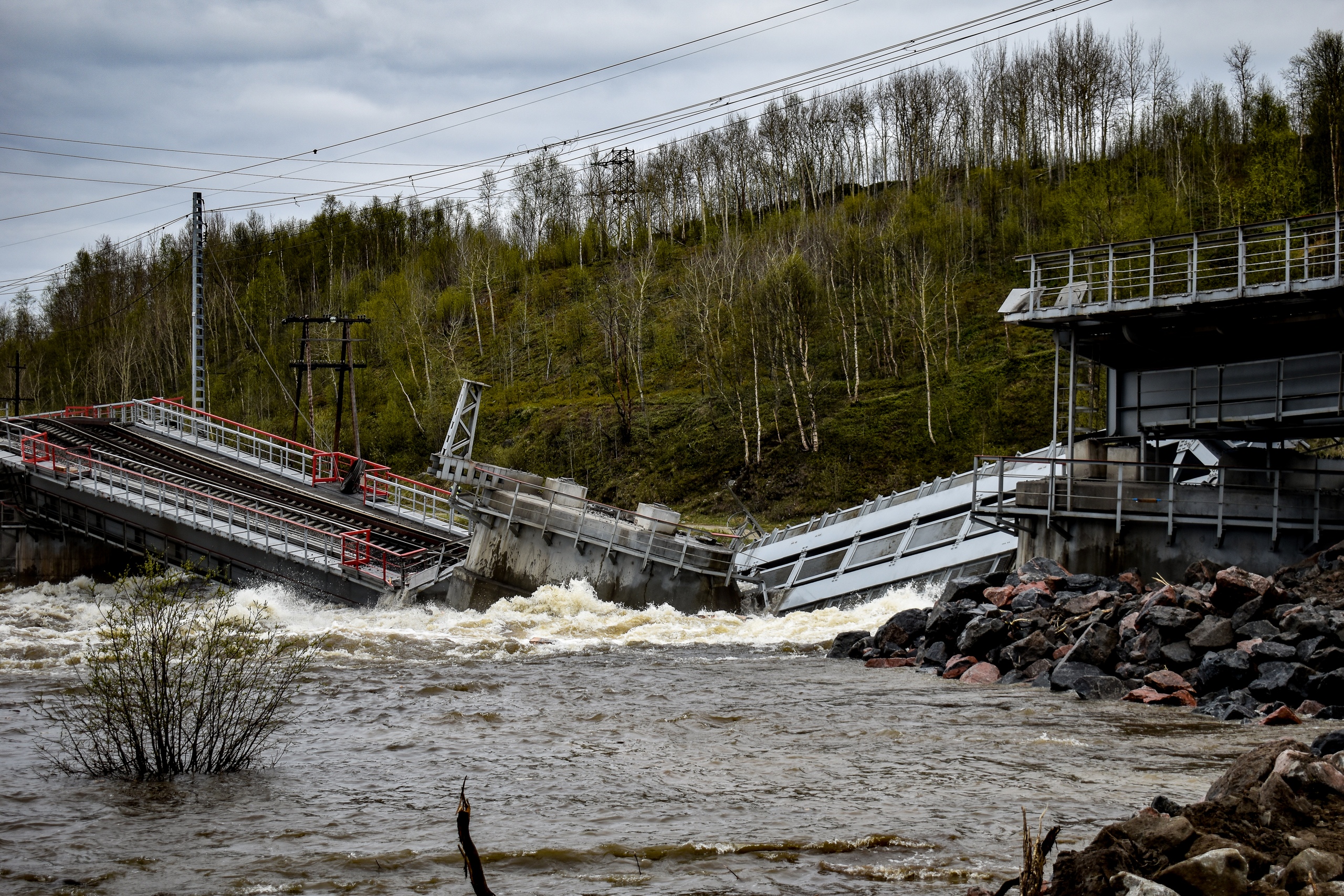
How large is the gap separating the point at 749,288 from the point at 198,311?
23876 mm

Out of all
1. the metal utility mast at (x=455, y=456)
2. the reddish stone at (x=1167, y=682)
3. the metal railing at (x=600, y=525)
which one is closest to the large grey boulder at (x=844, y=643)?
the reddish stone at (x=1167, y=682)

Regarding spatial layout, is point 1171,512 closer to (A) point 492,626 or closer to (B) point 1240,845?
(A) point 492,626

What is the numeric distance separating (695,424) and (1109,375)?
29521 millimetres

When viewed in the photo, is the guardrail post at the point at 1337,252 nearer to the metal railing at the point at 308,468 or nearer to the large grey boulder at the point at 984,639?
the large grey boulder at the point at 984,639

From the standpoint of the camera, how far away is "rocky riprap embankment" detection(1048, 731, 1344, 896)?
18.4 feet

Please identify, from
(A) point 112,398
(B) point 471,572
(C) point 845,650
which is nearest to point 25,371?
(A) point 112,398

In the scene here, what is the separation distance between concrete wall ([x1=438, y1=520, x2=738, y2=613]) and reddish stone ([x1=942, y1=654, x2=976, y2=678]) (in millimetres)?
10016

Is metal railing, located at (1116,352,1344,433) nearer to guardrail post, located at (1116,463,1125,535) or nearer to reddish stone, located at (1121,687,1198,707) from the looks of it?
guardrail post, located at (1116,463,1125,535)

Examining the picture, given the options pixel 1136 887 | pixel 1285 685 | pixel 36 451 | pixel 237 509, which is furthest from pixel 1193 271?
pixel 36 451

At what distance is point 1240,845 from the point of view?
19.6 feet

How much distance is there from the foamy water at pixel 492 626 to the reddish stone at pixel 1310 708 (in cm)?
908

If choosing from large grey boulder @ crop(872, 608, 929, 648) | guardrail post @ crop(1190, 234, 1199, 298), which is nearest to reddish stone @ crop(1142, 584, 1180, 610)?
large grey boulder @ crop(872, 608, 929, 648)

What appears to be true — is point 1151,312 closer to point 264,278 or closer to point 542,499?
point 542,499

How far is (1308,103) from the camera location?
5903 centimetres
